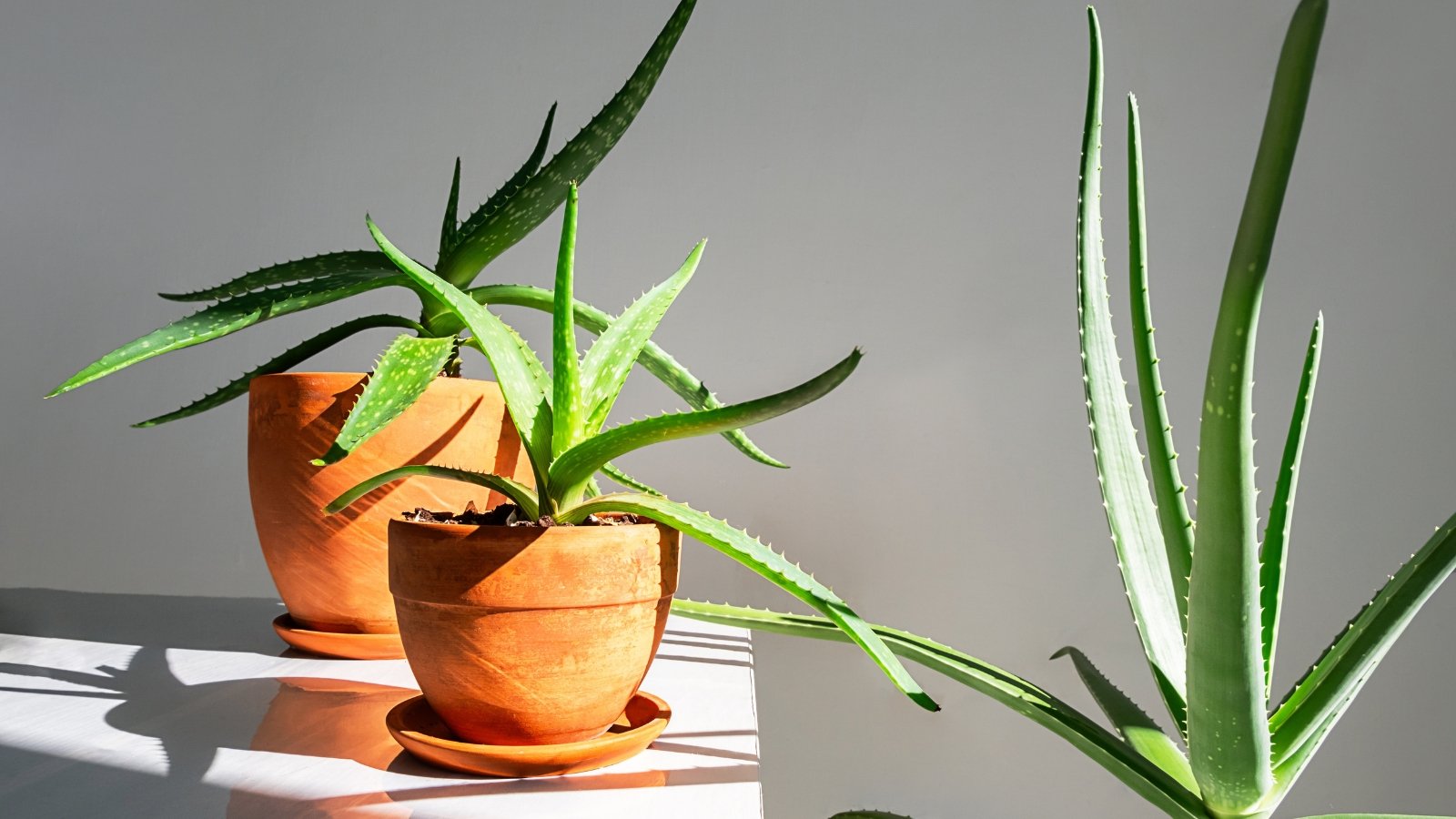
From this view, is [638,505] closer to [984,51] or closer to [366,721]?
[366,721]

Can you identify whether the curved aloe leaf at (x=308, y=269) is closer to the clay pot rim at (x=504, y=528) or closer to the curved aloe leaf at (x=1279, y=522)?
the clay pot rim at (x=504, y=528)

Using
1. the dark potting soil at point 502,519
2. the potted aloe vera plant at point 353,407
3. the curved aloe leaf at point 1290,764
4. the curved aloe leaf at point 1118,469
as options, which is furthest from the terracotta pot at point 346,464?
the curved aloe leaf at point 1290,764

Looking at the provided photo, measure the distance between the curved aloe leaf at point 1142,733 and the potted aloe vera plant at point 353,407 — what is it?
306mm

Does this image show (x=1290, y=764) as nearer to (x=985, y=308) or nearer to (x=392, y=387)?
(x=392, y=387)

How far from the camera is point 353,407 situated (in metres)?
0.64

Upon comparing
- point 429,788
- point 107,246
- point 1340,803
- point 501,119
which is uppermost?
point 501,119

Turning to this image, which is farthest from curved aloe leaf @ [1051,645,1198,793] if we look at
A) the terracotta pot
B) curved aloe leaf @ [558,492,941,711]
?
the terracotta pot

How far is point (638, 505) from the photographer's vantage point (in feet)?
1.52

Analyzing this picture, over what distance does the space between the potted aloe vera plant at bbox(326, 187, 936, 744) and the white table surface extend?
42mm

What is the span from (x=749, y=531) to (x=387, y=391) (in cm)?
102

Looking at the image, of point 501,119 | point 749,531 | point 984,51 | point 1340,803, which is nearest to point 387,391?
point 749,531

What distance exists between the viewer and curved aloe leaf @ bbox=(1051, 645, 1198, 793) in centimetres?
49

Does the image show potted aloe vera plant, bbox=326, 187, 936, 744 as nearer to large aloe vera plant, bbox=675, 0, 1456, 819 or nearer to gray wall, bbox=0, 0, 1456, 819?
large aloe vera plant, bbox=675, 0, 1456, 819

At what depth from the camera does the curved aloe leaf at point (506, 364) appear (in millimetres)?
450
